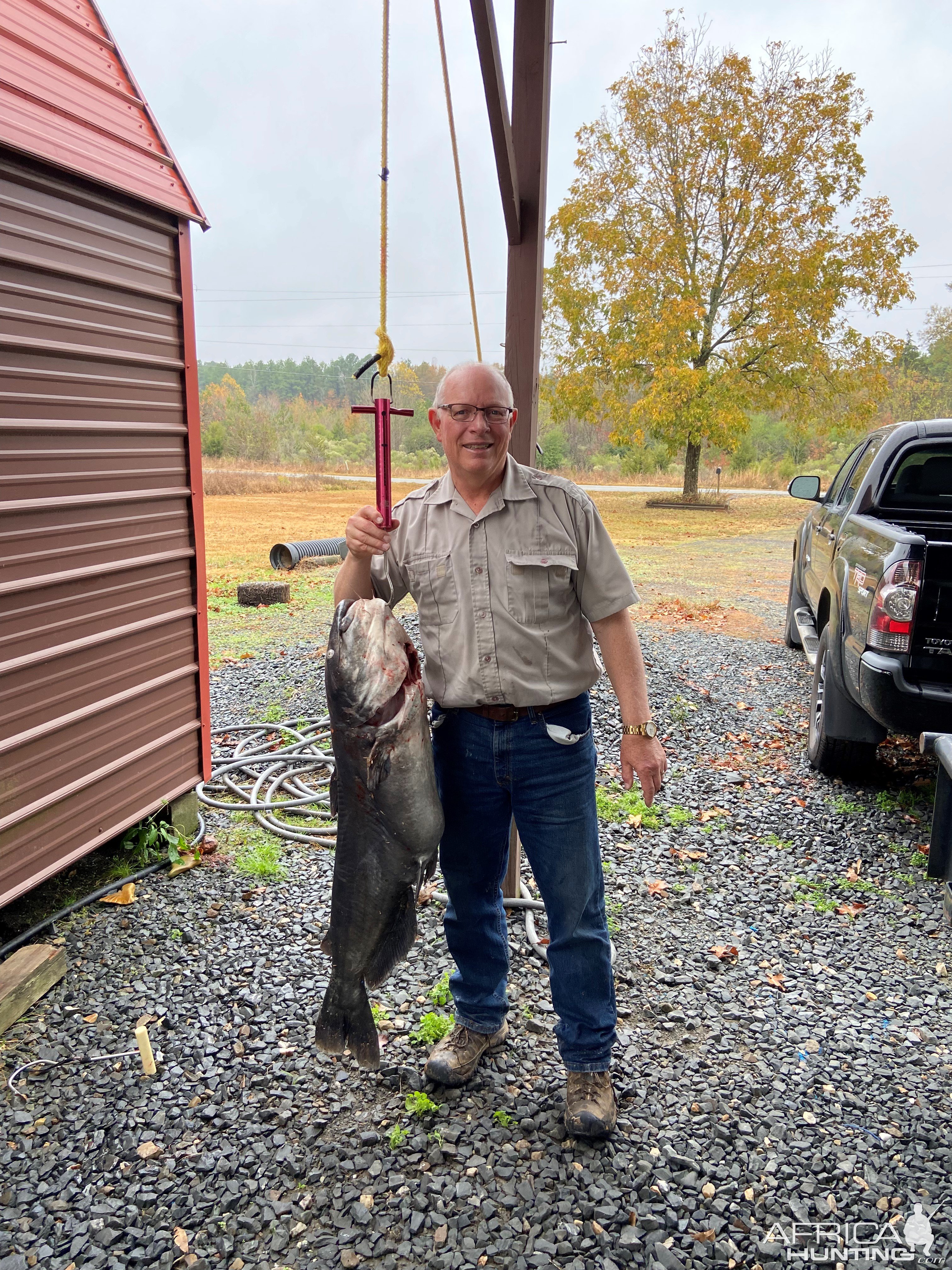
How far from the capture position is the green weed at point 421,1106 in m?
2.63

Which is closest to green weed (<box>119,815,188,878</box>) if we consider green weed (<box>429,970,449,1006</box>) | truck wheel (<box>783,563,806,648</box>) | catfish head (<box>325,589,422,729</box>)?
green weed (<box>429,970,449,1006</box>)

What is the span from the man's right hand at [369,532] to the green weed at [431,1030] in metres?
1.81

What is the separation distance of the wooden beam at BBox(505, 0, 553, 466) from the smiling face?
88 centimetres

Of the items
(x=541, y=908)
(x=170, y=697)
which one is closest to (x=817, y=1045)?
(x=541, y=908)

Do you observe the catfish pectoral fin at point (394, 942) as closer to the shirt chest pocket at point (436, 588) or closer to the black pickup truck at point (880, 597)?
the shirt chest pocket at point (436, 588)

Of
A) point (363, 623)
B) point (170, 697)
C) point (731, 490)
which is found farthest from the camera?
point (731, 490)

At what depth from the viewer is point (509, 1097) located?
2711 mm

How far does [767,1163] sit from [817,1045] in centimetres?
68

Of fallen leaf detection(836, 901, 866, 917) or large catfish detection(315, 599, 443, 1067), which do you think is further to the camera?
fallen leaf detection(836, 901, 866, 917)

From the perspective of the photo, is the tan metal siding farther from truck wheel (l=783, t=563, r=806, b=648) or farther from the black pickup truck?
truck wheel (l=783, t=563, r=806, b=648)

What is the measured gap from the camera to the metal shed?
315 centimetres

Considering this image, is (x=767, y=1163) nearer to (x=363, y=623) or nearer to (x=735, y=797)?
(x=363, y=623)

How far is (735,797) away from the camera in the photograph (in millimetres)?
5180

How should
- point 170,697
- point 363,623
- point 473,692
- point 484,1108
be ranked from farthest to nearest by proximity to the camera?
point 170,697 < point 484,1108 < point 473,692 < point 363,623
